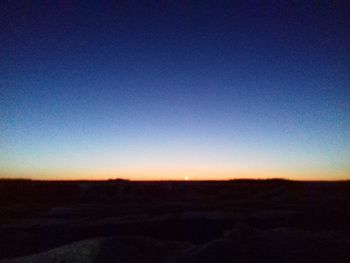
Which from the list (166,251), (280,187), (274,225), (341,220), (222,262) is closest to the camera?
(222,262)

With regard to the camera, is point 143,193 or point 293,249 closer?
point 293,249

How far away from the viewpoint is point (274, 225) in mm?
30656

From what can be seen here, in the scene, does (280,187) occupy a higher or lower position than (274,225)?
higher

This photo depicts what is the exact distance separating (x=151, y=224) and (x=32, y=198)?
3117cm

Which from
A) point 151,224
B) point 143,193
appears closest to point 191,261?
point 151,224

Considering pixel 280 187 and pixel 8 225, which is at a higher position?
pixel 280 187

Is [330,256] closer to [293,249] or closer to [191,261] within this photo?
[293,249]

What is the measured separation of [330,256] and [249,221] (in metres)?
17.5

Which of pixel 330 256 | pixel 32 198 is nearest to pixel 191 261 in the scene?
pixel 330 256

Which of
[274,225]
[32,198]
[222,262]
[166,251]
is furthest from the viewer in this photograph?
[32,198]

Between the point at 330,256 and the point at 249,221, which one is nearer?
the point at 330,256

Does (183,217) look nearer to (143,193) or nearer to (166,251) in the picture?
(166,251)

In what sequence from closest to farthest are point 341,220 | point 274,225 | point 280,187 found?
point 274,225 < point 341,220 < point 280,187

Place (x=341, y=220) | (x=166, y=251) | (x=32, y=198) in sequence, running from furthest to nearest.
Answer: (x=32, y=198)
(x=341, y=220)
(x=166, y=251)
